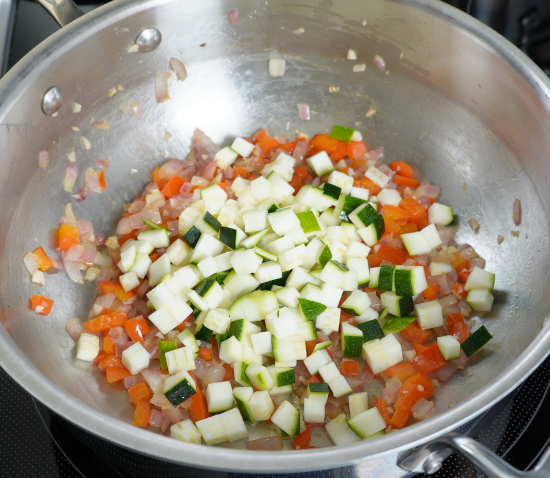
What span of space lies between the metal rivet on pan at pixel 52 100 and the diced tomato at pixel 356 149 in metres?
1.04

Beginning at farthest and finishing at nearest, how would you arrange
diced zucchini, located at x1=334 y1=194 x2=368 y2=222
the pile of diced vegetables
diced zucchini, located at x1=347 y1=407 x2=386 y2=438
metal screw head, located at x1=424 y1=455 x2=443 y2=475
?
diced zucchini, located at x1=334 y1=194 x2=368 y2=222
the pile of diced vegetables
diced zucchini, located at x1=347 y1=407 x2=386 y2=438
metal screw head, located at x1=424 y1=455 x2=443 y2=475

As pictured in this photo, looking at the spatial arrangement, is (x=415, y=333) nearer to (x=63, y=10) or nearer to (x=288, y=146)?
(x=288, y=146)

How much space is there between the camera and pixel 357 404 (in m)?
1.48

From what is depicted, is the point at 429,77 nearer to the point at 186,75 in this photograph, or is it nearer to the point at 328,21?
the point at 328,21

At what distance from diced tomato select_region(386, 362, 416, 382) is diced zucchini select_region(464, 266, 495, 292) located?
35 cm

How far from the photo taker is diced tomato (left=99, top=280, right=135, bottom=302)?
171 centimetres

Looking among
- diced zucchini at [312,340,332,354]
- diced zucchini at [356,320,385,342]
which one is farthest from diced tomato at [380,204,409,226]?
diced zucchini at [312,340,332,354]

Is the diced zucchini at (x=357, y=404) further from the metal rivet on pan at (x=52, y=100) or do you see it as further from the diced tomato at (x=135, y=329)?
the metal rivet on pan at (x=52, y=100)

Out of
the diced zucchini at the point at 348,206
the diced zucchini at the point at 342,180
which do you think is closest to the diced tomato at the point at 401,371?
the diced zucchini at the point at 348,206

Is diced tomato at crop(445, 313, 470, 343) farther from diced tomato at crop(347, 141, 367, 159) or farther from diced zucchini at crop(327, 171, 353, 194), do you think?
diced tomato at crop(347, 141, 367, 159)

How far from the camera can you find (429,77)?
6.01ft

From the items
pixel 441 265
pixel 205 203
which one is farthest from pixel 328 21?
pixel 441 265

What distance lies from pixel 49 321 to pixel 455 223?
4.63ft

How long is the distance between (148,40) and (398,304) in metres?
1.22
